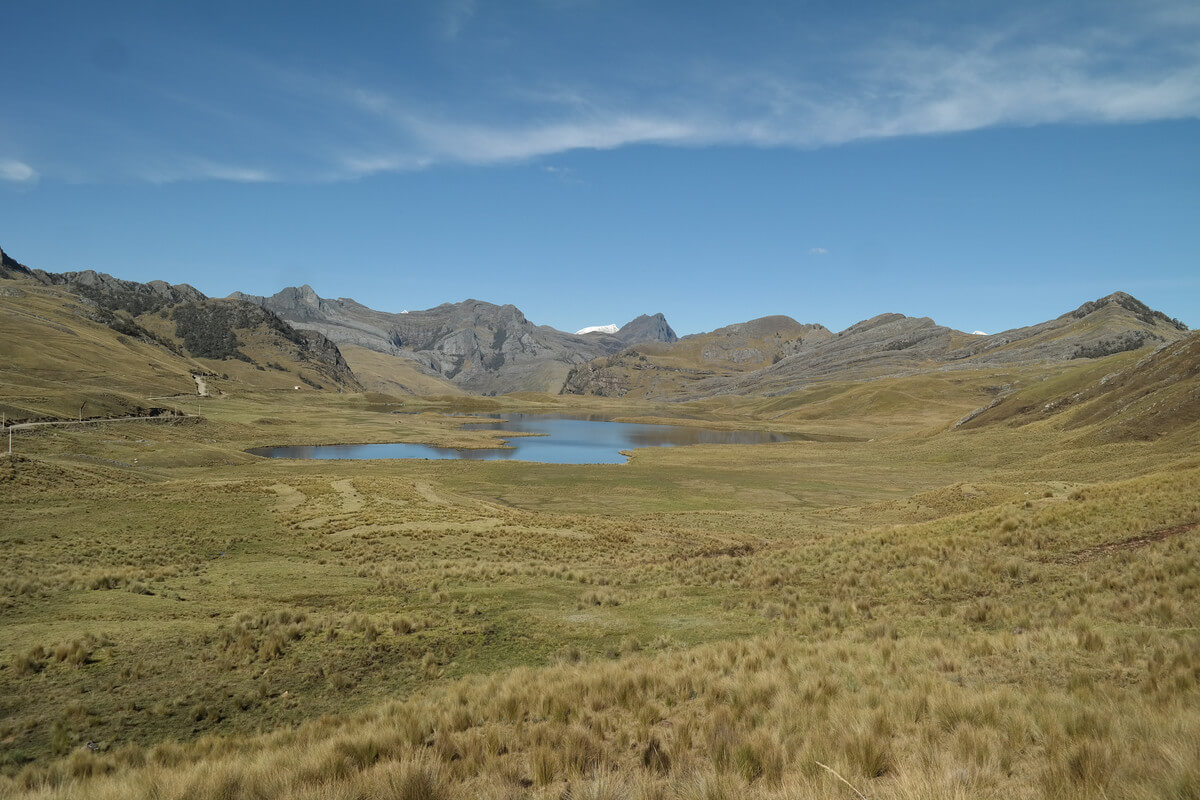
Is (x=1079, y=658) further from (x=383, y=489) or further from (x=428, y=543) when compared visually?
(x=383, y=489)

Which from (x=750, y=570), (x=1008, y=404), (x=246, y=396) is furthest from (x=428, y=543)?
(x=246, y=396)

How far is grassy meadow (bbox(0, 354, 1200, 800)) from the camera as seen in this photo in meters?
6.42

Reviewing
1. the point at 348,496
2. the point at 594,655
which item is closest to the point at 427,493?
the point at 348,496

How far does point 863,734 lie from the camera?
22.1 ft

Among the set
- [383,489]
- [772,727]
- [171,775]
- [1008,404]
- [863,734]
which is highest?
[1008,404]

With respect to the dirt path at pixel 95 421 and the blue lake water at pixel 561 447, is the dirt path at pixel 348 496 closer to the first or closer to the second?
the blue lake water at pixel 561 447

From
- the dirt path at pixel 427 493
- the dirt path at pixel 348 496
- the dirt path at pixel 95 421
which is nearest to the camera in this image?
the dirt path at pixel 348 496

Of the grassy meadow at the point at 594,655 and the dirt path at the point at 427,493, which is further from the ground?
the grassy meadow at the point at 594,655

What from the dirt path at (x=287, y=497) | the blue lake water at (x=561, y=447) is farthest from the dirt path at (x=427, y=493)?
the blue lake water at (x=561, y=447)

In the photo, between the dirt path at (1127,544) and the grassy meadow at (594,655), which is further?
the dirt path at (1127,544)

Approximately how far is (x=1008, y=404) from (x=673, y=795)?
113778 millimetres

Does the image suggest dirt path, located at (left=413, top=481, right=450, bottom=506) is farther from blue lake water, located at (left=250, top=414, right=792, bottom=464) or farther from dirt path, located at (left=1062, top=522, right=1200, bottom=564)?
dirt path, located at (left=1062, top=522, right=1200, bottom=564)

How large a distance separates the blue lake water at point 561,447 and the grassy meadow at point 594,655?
5479cm

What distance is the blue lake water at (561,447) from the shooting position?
289 feet
